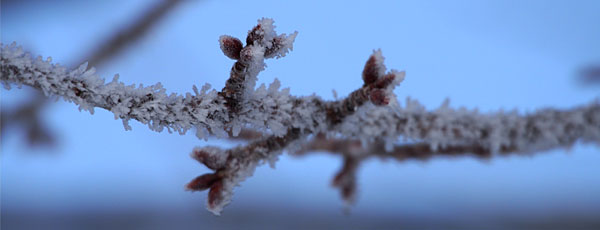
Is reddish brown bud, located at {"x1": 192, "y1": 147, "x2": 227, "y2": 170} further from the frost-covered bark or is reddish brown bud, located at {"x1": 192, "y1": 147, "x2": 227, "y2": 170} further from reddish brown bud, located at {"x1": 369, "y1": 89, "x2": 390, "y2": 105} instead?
reddish brown bud, located at {"x1": 369, "y1": 89, "x2": 390, "y2": 105}

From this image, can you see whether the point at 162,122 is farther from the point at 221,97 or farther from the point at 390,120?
the point at 390,120

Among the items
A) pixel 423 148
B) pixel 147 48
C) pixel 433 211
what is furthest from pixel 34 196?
pixel 423 148

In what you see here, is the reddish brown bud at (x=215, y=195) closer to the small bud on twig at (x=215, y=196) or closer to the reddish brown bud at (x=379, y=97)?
the small bud on twig at (x=215, y=196)

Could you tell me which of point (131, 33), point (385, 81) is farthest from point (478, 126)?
point (131, 33)

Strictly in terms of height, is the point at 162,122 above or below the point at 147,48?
below

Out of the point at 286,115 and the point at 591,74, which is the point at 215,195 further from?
the point at 591,74

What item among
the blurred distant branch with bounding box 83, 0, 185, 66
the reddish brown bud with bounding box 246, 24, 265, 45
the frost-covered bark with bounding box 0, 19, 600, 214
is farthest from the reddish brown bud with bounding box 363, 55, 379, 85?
the blurred distant branch with bounding box 83, 0, 185, 66

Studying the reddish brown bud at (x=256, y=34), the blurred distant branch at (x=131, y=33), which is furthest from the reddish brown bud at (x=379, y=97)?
the blurred distant branch at (x=131, y=33)
